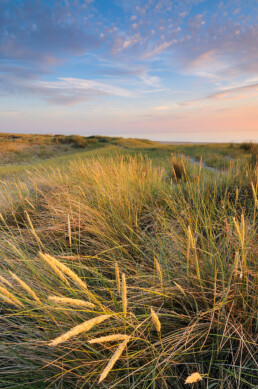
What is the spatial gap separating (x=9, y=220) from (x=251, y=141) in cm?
1166

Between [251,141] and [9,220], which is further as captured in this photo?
[251,141]

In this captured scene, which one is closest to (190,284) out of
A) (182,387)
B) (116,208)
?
(182,387)

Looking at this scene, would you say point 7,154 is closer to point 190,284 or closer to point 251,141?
point 251,141

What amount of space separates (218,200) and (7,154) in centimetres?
1737

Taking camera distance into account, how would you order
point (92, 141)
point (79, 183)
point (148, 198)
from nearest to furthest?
point (148, 198), point (79, 183), point (92, 141)

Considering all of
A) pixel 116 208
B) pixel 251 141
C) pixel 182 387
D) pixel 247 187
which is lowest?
pixel 182 387

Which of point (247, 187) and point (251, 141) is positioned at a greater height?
point (251, 141)

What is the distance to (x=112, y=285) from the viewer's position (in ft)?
5.25

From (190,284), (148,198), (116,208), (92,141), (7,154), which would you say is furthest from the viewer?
(92,141)


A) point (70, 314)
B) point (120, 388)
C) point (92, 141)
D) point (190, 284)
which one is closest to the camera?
point (120, 388)

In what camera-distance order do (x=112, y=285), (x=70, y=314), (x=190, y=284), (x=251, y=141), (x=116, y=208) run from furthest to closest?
(x=251, y=141) → (x=116, y=208) → (x=112, y=285) → (x=190, y=284) → (x=70, y=314)

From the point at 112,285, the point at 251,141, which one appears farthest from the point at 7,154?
the point at 112,285

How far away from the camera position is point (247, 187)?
309 cm

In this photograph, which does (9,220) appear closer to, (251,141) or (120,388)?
(120,388)
